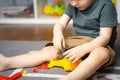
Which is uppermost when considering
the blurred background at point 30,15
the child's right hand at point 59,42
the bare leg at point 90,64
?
the child's right hand at point 59,42

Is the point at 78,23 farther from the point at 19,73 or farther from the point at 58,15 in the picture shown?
the point at 58,15

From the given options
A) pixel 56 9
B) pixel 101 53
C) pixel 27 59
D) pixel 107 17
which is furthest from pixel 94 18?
pixel 56 9

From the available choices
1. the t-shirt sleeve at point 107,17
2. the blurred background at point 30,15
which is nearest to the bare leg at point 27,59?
the t-shirt sleeve at point 107,17

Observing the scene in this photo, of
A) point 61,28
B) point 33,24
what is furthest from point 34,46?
point 33,24

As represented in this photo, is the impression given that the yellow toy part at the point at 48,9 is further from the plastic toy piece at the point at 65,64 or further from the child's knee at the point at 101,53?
the child's knee at the point at 101,53

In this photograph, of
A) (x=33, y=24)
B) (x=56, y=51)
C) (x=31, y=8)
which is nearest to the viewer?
(x=56, y=51)

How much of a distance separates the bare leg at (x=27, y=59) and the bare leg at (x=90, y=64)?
0.19 meters

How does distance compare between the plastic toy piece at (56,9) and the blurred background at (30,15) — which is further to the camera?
the plastic toy piece at (56,9)

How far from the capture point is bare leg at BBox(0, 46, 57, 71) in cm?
94

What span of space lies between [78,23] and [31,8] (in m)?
1.15

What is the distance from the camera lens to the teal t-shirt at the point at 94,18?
91cm

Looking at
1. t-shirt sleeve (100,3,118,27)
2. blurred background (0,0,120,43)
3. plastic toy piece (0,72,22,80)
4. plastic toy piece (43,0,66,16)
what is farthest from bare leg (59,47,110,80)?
plastic toy piece (43,0,66,16)

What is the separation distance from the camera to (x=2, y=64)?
94cm

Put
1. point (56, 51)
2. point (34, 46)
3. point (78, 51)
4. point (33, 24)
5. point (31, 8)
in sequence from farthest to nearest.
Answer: point (31, 8), point (33, 24), point (34, 46), point (56, 51), point (78, 51)
